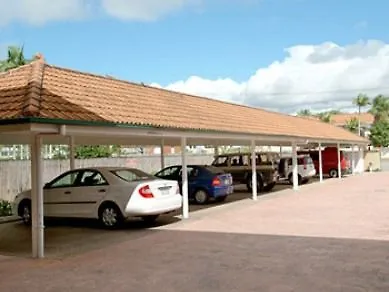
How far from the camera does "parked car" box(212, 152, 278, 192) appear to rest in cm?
2406

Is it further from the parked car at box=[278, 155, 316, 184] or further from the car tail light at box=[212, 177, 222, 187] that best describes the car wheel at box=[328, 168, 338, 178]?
the car tail light at box=[212, 177, 222, 187]

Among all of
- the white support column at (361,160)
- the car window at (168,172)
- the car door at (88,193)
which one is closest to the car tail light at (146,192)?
the car door at (88,193)

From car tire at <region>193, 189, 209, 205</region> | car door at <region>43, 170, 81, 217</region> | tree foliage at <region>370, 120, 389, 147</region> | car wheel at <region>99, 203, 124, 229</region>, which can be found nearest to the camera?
car wheel at <region>99, 203, 124, 229</region>

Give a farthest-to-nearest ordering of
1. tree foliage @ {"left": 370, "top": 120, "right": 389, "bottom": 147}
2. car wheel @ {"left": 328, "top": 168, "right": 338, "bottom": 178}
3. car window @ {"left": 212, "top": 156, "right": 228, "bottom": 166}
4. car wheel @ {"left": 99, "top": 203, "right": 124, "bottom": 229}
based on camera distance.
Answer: tree foliage @ {"left": 370, "top": 120, "right": 389, "bottom": 147}, car wheel @ {"left": 328, "top": 168, "right": 338, "bottom": 178}, car window @ {"left": 212, "top": 156, "right": 228, "bottom": 166}, car wheel @ {"left": 99, "top": 203, "right": 124, "bottom": 229}

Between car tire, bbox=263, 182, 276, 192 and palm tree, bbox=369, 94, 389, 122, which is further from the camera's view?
palm tree, bbox=369, 94, 389, 122

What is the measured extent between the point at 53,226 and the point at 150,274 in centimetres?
693

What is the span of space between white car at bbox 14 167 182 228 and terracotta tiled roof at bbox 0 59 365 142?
5.10 feet

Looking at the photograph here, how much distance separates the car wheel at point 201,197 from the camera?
18562 millimetres

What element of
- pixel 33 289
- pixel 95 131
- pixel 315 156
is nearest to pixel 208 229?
pixel 95 131

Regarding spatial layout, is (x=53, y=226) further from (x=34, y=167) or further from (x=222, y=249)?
(x=222, y=249)

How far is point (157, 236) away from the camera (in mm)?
11570

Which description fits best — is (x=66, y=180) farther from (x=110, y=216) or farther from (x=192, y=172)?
(x=192, y=172)

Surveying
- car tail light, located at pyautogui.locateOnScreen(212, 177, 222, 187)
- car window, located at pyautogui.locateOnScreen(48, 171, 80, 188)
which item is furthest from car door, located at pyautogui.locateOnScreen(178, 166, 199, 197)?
car window, located at pyautogui.locateOnScreen(48, 171, 80, 188)

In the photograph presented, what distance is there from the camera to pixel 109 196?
42.1 feet
